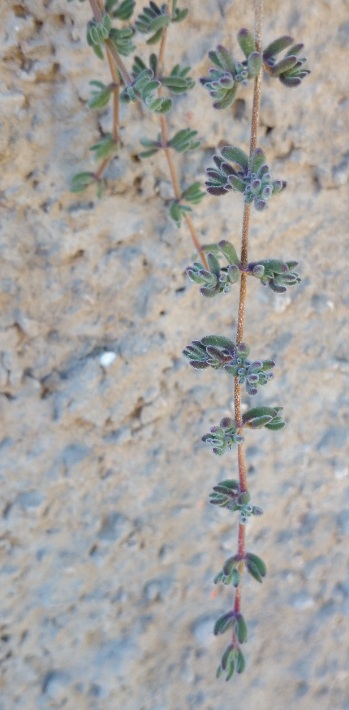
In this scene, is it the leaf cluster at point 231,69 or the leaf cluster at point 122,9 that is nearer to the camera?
the leaf cluster at point 231,69

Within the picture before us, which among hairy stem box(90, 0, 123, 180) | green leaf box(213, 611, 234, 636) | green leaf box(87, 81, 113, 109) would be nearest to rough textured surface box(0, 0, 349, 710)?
hairy stem box(90, 0, 123, 180)

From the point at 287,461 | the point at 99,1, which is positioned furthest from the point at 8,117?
the point at 287,461

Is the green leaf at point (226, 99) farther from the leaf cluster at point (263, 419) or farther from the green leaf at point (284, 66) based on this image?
the leaf cluster at point (263, 419)

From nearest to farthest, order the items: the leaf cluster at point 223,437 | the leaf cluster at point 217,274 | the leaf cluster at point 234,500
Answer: the leaf cluster at point 217,274
the leaf cluster at point 223,437
the leaf cluster at point 234,500

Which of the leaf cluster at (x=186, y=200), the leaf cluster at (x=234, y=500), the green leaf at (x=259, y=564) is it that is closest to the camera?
the leaf cluster at (x=234, y=500)

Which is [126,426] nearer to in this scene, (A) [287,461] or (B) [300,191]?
Answer: (A) [287,461]

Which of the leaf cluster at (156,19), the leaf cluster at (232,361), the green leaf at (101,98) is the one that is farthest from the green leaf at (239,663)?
the leaf cluster at (156,19)
